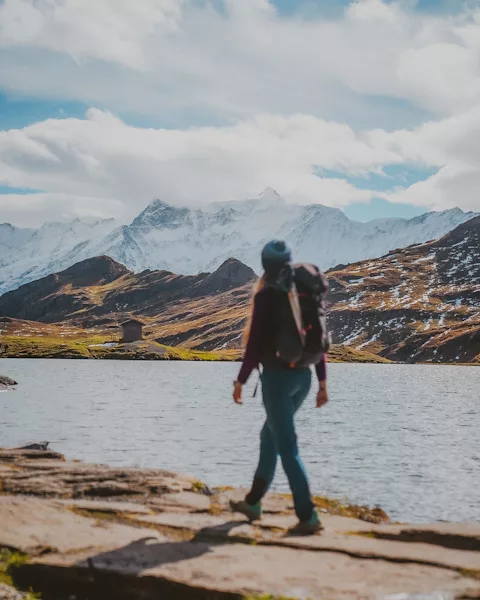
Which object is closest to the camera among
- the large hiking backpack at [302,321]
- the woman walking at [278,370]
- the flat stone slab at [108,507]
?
the large hiking backpack at [302,321]

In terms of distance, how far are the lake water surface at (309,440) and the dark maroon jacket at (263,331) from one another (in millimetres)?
11300

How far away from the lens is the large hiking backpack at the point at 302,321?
35.5 ft

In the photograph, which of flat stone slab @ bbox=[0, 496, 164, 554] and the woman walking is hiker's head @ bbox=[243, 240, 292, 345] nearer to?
the woman walking

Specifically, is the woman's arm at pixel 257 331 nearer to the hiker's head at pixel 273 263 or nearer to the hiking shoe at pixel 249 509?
the hiker's head at pixel 273 263

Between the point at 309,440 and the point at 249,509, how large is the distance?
93.3ft

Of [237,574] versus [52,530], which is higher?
[237,574]

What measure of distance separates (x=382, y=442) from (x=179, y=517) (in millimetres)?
30388

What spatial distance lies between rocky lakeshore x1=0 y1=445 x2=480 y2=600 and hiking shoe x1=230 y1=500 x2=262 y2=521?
17cm

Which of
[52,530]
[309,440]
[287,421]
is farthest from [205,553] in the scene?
[309,440]

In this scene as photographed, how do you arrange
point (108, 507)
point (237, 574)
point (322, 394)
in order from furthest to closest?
point (108, 507) → point (322, 394) → point (237, 574)

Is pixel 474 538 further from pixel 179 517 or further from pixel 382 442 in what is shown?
pixel 382 442

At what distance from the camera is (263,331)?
36.4 feet

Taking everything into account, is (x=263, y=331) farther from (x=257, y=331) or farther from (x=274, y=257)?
(x=274, y=257)

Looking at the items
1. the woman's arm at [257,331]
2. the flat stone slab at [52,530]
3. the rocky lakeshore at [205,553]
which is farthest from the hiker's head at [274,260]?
the flat stone slab at [52,530]
